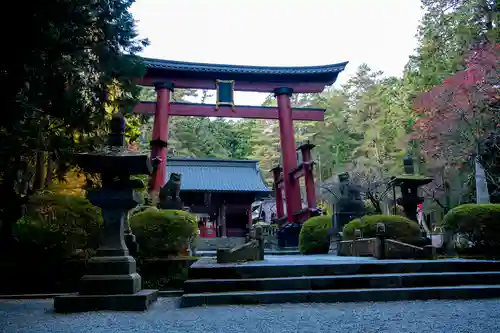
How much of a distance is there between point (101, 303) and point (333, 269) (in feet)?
11.2

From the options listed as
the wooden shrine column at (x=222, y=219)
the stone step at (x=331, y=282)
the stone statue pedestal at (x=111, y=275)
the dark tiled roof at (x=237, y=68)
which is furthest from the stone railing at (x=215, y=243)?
the stone step at (x=331, y=282)

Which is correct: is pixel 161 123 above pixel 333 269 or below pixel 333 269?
above

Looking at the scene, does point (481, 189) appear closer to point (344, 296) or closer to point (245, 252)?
point (245, 252)

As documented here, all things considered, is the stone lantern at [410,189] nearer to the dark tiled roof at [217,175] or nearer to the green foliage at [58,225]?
the green foliage at [58,225]

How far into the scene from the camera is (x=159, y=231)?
855 cm

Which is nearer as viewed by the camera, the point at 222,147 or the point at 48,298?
the point at 48,298

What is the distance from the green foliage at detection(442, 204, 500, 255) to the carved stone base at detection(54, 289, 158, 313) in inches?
248

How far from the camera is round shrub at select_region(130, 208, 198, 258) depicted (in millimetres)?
8523

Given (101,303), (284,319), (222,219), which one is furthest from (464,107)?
(101,303)

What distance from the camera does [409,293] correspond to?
5797 mm

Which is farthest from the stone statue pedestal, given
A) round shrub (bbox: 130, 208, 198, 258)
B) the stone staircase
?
round shrub (bbox: 130, 208, 198, 258)

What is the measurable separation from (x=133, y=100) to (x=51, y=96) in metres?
3.38

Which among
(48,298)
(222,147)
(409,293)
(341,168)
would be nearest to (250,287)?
(409,293)

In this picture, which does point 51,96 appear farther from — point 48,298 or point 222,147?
point 222,147
